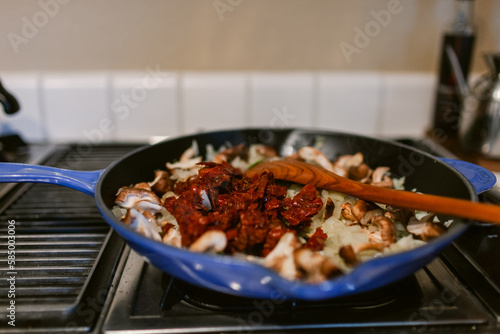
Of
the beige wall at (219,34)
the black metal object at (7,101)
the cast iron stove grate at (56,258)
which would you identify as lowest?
the cast iron stove grate at (56,258)

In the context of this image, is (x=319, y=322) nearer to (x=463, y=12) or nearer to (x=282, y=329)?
(x=282, y=329)

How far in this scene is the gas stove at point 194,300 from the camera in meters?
0.70

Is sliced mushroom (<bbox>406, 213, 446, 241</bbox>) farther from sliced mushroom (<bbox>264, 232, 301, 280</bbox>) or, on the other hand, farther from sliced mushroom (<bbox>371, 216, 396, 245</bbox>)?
sliced mushroom (<bbox>264, 232, 301, 280</bbox>)

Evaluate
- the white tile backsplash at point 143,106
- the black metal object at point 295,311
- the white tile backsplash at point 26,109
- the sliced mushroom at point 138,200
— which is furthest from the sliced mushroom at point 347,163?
the white tile backsplash at point 26,109

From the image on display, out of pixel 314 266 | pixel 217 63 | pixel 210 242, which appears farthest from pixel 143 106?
pixel 314 266

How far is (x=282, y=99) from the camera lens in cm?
164

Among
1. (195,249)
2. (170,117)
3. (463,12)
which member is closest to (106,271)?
(195,249)

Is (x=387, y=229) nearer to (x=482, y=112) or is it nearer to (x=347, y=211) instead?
(x=347, y=211)

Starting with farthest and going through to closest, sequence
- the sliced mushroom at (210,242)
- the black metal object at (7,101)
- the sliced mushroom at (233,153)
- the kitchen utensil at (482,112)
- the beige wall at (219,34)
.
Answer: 1. the beige wall at (219,34)
2. the kitchen utensil at (482,112)
3. the black metal object at (7,101)
4. the sliced mushroom at (233,153)
5. the sliced mushroom at (210,242)

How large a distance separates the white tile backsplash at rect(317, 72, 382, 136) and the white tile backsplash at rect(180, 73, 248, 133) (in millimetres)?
298

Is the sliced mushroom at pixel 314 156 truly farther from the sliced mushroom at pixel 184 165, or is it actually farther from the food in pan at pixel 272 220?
the sliced mushroom at pixel 184 165

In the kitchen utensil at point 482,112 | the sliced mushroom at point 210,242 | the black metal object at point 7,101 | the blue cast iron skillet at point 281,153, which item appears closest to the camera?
the blue cast iron skillet at point 281,153

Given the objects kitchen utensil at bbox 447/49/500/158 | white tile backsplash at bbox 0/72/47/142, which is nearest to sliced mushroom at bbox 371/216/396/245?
kitchen utensil at bbox 447/49/500/158

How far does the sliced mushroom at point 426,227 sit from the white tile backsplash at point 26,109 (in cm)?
138
